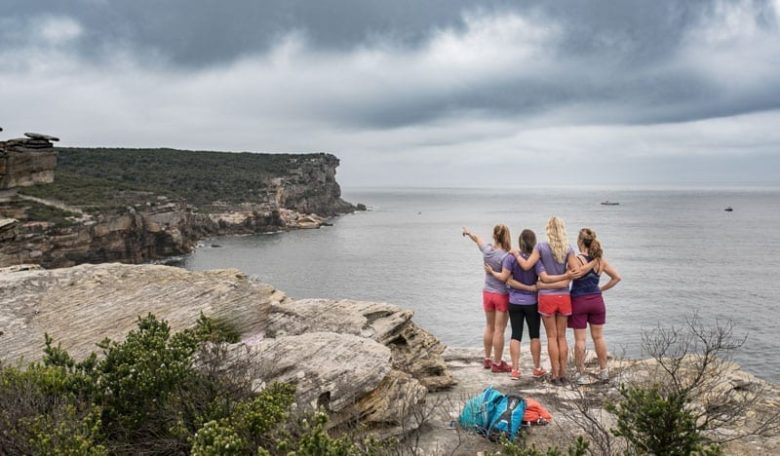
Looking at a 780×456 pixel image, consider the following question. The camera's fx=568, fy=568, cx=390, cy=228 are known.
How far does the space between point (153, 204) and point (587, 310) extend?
205 ft

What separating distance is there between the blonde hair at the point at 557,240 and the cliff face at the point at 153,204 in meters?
12.7

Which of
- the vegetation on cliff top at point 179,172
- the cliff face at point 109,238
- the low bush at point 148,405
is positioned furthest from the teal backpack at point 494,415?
the vegetation on cliff top at point 179,172

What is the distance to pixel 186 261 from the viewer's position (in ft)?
195

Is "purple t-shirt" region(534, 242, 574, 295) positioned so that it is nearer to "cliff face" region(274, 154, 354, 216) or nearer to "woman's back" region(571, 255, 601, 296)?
"woman's back" region(571, 255, 601, 296)

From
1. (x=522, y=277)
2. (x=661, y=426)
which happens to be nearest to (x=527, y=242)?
(x=522, y=277)

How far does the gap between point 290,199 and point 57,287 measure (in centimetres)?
10207

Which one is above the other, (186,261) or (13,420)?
(13,420)

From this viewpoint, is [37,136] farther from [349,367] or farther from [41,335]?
[349,367]

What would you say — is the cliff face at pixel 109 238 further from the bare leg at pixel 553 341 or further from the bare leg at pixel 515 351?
the bare leg at pixel 553 341

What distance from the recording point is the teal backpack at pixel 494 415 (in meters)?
6.96

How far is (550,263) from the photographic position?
29.2 ft

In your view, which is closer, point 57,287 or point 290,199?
point 57,287

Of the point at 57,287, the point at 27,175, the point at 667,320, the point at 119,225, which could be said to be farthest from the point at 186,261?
the point at 57,287

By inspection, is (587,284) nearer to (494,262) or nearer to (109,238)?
(494,262)
